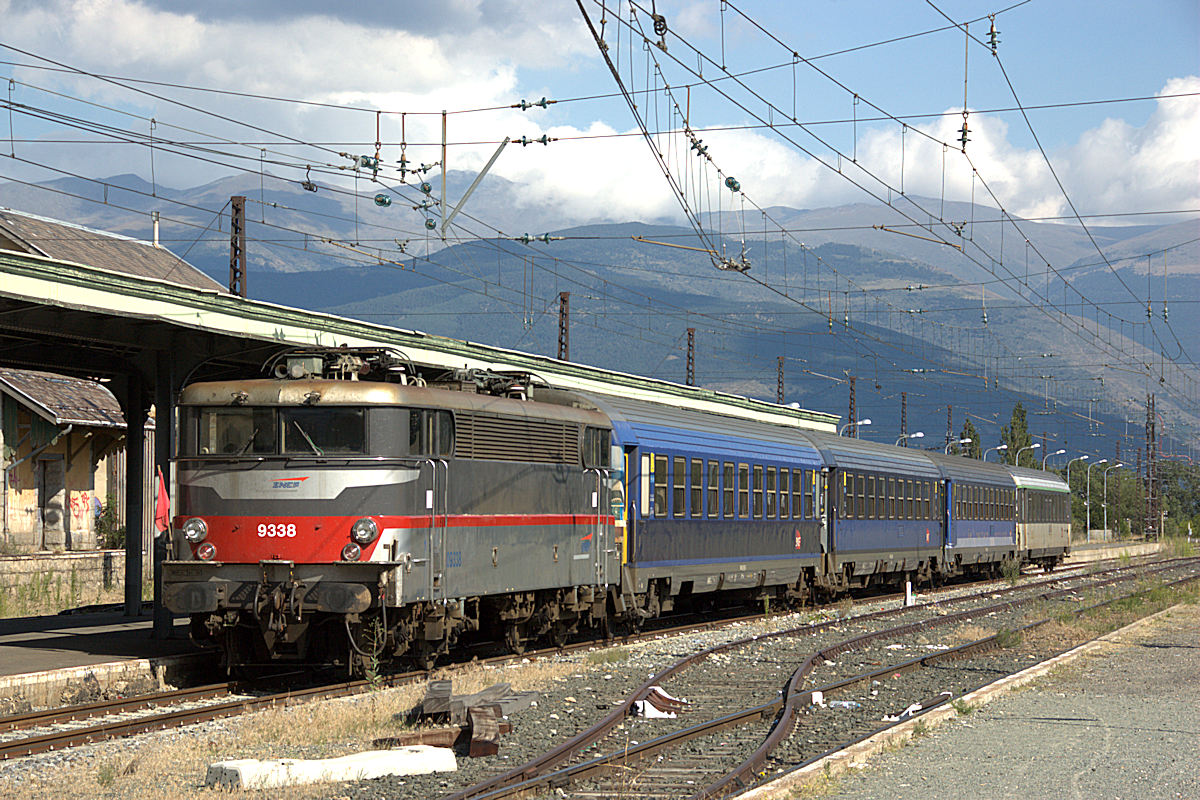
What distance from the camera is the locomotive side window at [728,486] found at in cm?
2392

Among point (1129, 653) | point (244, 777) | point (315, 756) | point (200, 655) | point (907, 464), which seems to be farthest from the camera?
point (907, 464)

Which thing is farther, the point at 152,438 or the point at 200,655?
the point at 152,438

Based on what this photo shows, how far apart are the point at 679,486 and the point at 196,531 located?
9.15 m

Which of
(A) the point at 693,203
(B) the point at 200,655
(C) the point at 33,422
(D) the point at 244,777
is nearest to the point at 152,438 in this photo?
(C) the point at 33,422

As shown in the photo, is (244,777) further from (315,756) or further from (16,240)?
(16,240)

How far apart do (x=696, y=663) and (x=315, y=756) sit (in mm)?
7805

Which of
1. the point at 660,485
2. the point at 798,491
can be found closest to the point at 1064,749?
the point at 660,485

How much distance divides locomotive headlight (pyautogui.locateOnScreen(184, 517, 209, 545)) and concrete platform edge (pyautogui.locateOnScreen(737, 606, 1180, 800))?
740 centimetres

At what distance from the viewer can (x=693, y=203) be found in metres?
25.5

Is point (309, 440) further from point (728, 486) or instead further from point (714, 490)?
point (728, 486)

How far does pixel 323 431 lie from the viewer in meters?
15.1

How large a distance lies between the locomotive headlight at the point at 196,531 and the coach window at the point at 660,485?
8190mm

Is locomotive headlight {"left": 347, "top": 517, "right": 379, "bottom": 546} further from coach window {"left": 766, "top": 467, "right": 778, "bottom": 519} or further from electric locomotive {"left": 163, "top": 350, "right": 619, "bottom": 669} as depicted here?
coach window {"left": 766, "top": 467, "right": 778, "bottom": 519}

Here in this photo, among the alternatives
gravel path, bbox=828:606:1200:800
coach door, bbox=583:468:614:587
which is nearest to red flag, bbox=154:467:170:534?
coach door, bbox=583:468:614:587
